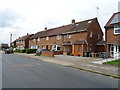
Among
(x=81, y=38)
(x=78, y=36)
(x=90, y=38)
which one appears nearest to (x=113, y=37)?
(x=90, y=38)

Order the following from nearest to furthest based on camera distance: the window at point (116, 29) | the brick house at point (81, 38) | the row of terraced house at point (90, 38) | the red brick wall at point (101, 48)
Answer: the window at point (116, 29)
the row of terraced house at point (90, 38)
the brick house at point (81, 38)
the red brick wall at point (101, 48)

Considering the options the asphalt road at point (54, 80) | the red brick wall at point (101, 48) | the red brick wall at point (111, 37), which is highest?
the red brick wall at point (111, 37)

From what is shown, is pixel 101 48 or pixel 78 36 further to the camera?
pixel 78 36

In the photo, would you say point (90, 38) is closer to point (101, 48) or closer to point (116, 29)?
point (101, 48)

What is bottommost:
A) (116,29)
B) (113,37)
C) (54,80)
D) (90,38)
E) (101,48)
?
(54,80)

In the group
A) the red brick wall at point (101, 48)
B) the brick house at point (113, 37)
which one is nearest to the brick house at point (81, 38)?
the red brick wall at point (101, 48)

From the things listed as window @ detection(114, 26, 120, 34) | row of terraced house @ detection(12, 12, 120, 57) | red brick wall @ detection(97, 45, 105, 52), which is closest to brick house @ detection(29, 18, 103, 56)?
row of terraced house @ detection(12, 12, 120, 57)

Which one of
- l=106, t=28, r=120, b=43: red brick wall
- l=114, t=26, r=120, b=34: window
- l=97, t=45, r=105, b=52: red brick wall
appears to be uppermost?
l=114, t=26, r=120, b=34: window

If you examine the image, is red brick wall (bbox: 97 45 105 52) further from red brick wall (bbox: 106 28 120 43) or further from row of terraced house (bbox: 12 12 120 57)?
red brick wall (bbox: 106 28 120 43)

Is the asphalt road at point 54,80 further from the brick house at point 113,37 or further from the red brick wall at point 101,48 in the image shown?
the red brick wall at point 101,48

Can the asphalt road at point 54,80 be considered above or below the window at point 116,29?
below

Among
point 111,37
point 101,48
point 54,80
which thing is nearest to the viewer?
point 54,80

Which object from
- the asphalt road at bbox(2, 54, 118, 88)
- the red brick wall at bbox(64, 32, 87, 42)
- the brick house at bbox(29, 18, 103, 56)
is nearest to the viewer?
the asphalt road at bbox(2, 54, 118, 88)

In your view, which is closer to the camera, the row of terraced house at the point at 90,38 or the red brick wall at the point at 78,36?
the row of terraced house at the point at 90,38
